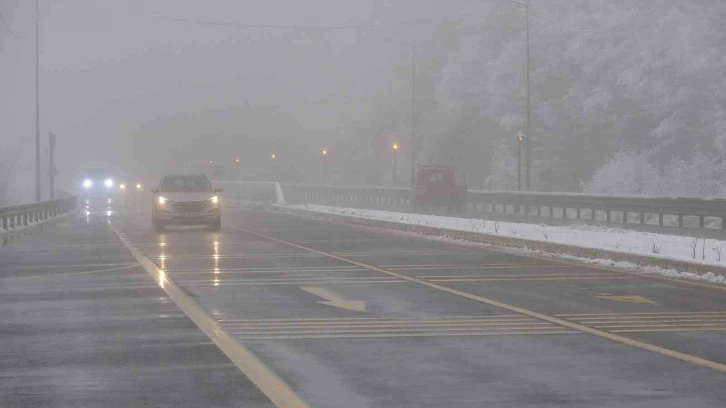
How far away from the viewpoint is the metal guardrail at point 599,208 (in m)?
37.1

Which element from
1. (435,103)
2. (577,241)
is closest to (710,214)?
(577,241)

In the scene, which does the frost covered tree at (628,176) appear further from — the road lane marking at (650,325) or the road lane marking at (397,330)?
the road lane marking at (397,330)

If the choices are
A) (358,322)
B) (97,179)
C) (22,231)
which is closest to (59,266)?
(358,322)

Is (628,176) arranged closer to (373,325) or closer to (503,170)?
(503,170)

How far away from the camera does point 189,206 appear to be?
1425 inches

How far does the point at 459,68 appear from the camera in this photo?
279 ft

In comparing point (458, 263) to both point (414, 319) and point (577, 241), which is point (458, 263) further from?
point (414, 319)

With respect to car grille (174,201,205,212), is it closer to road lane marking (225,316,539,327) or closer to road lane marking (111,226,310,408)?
road lane marking (111,226,310,408)

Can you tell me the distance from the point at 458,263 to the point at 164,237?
502 inches

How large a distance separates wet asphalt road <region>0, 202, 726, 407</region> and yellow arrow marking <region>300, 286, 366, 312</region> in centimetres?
5

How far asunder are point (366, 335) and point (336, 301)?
3402 millimetres

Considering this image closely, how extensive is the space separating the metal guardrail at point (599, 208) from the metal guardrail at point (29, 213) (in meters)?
16.5

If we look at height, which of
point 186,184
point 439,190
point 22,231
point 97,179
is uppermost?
point 97,179

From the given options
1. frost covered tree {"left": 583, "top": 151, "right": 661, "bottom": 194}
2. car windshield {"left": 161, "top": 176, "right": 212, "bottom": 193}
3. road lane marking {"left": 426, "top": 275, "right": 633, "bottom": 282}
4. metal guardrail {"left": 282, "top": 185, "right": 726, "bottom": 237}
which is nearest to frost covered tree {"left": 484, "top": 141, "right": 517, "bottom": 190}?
metal guardrail {"left": 282, "top": 185, "right": 726, "bottom": 237}
